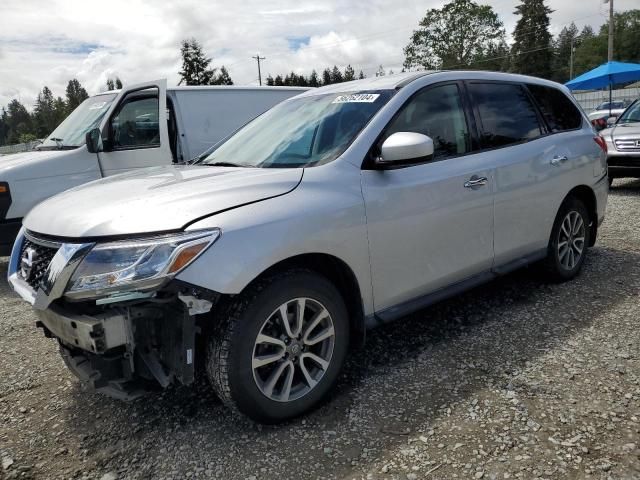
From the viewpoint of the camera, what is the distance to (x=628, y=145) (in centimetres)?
870

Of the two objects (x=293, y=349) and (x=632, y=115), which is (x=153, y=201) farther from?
(x=632, y=115)

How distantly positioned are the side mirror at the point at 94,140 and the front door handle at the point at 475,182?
4.52 meters

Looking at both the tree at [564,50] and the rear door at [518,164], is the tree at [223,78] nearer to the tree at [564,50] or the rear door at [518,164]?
the tree at [564,50]

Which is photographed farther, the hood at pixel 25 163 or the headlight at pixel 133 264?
the hood at pixel 25 163

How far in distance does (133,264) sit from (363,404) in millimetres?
1424

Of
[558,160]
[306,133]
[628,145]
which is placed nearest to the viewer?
[306,133]

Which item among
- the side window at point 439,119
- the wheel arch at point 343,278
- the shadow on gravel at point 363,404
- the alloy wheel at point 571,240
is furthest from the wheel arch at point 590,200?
the wheel arch at point 343,278

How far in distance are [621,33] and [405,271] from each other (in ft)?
329

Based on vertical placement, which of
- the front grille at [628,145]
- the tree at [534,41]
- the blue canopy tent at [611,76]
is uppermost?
the tree at [534,41]

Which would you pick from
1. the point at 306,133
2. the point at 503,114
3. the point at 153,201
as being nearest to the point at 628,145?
the point at 503,114

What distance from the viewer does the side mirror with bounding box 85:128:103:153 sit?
6.05 metres

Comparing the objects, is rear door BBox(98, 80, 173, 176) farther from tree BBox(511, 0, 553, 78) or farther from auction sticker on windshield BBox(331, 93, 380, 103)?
tree BBox(511, 0, 553, 78)

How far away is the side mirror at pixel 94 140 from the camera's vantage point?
6.05 meters

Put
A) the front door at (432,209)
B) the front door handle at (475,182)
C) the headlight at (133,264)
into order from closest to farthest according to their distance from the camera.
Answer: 1. the headlight at (133,264)
2. the front door at (432,209)
3. the front door handle at (475,182)
